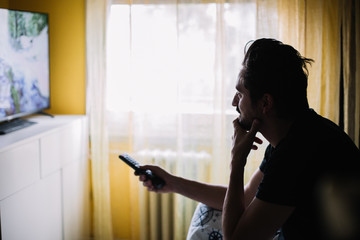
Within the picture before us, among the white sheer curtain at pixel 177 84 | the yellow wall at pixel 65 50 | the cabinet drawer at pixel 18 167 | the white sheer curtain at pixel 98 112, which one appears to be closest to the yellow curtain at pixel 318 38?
the white sheer curtain at pixel 177 84

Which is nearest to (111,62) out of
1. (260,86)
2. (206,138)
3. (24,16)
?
(24,16)

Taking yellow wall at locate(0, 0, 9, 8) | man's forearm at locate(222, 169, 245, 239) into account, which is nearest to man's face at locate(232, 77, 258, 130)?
man's forearm at locate(222, 169, 245, 239)

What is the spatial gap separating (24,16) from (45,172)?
36.9 inches

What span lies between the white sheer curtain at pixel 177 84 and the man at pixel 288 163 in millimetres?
1355

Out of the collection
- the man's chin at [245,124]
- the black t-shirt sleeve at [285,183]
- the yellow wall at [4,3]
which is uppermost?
the yellow wall at [4,3]

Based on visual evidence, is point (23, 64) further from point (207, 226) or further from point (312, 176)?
point (312, 176)

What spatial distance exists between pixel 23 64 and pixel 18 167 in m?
0.72

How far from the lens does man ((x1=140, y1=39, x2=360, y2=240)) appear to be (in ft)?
3.84

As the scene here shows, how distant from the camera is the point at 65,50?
2.91m

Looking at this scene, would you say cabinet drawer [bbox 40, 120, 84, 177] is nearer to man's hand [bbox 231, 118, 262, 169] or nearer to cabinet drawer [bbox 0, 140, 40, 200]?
cabinet drawer [bbox 0, 140, 40, 200]

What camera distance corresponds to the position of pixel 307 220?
1.19 m

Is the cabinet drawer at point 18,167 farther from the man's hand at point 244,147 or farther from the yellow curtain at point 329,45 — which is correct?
the yellow curtain at point 329,45

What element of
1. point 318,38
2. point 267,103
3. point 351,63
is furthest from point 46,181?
point 351,63

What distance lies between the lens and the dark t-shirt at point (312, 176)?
1.17 m
